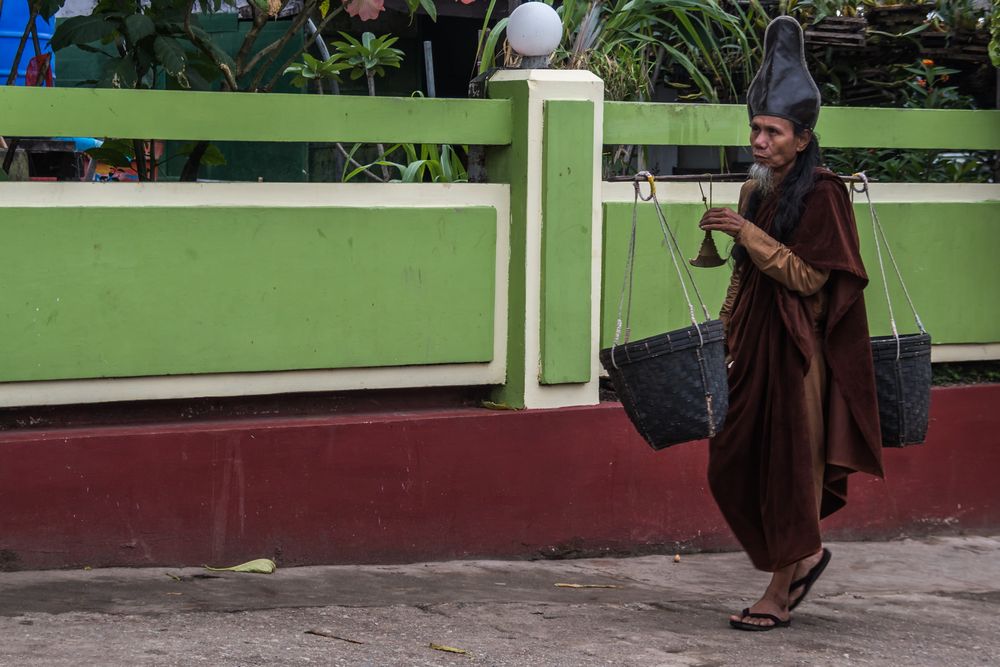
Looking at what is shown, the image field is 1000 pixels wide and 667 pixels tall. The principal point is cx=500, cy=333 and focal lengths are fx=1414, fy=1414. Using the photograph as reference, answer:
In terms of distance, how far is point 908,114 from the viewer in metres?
5.98

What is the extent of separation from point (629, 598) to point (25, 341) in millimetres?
2245

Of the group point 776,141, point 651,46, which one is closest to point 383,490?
point 776,141

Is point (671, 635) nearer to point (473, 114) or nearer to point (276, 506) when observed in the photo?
point (276, 506)

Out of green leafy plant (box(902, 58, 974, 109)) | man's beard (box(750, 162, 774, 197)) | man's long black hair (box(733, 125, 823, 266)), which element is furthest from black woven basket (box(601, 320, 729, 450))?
green leafy plant (box(902, 58, 974, 109))

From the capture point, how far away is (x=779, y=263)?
14.1 feet

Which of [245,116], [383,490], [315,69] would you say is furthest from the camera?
[315,69]

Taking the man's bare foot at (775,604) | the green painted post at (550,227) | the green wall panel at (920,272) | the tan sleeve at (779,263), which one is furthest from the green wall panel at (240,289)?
the man's bare foot at (775,604)

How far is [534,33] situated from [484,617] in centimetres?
218

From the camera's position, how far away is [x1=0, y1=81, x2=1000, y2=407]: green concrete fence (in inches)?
186

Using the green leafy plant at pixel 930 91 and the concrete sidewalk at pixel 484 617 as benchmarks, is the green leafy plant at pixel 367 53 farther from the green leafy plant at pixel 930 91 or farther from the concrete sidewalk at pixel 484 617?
the green leafy plant at pixel 930 91

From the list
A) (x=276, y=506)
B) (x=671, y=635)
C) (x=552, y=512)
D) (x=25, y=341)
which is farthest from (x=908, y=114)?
(x=25, y=341)

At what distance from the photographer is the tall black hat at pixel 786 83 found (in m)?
4.39

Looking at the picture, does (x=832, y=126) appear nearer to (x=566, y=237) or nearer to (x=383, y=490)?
(x=566, y=237)

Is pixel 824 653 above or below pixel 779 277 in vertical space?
below
